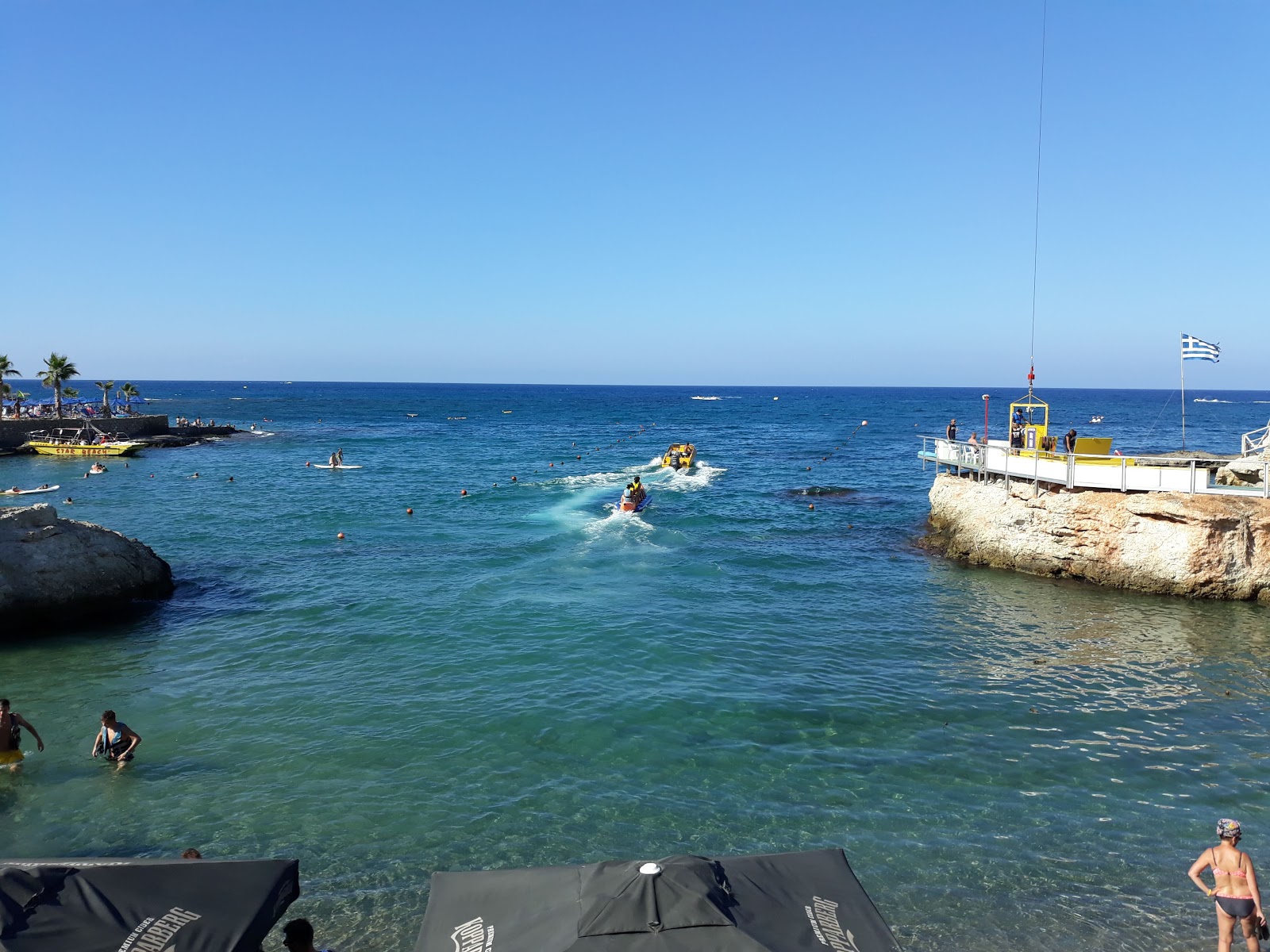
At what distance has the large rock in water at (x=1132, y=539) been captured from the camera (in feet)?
74.3

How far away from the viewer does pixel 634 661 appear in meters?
18.9

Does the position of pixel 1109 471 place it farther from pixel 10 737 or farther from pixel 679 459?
pixel 679 459

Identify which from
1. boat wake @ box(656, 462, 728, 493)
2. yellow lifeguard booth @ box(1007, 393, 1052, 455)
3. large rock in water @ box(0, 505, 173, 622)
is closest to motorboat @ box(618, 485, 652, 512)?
boat wake @ box(656, 462, 728, 493)

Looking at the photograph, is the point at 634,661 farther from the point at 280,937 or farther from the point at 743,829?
the point at 280,937

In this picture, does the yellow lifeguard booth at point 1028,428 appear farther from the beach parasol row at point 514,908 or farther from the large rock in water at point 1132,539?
the beach parasol row at point 514,908

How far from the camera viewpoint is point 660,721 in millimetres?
15586

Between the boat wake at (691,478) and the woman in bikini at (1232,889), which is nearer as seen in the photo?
the woman in bikini at (1232,889)

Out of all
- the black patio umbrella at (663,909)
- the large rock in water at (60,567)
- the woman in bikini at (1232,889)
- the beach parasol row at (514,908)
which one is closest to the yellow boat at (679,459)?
the large rock in water at (60,567)

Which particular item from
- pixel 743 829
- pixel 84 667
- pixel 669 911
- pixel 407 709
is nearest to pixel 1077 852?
pixel 743 829

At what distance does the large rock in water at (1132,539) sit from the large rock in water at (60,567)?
26372 millimetres

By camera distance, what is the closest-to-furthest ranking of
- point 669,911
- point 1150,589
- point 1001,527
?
point 669,911 < point 1150,589 < point 1001,527

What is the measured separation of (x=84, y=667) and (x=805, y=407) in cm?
15678

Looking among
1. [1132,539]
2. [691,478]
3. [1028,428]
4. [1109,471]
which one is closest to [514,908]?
[1132,539]

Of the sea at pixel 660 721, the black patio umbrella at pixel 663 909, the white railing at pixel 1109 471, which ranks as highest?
the white railing at pixel 1109 471
